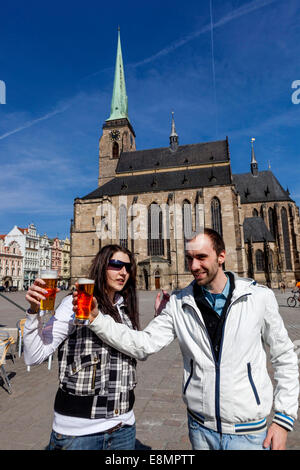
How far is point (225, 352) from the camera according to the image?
153cm

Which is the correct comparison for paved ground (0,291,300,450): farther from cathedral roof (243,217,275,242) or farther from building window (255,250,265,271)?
cathedral roof (243,217,275,242)

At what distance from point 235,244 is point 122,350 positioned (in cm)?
3308

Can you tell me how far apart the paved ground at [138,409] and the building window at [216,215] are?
97.8 ft

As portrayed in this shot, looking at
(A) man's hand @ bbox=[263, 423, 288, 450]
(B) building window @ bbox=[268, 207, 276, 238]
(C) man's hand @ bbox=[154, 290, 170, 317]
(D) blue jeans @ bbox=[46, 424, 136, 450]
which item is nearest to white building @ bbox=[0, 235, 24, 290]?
(B) building window @ bbox=[268, 207, 276, 238]

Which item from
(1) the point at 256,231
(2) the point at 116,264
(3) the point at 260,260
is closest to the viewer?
(2) the point at 116,264

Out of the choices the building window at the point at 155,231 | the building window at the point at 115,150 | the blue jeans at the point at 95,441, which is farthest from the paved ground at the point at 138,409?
the building window at the point at 115,150

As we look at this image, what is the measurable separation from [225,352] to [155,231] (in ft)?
113

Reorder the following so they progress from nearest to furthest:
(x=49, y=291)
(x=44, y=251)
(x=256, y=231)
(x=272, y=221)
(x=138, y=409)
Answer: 1. (x=49, y=291)
2. (x=138, y=409)
3. (x=256, y=231)
4. (x=272, y=221)
5. (x=44, y=251)

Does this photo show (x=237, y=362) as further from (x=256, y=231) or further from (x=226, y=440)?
(x=256, y=231)

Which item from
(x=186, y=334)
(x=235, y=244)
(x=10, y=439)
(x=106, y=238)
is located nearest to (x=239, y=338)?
(x=186, y=334)

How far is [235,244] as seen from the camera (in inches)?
1305

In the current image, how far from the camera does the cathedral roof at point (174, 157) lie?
1593 inches

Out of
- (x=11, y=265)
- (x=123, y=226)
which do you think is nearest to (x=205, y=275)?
(x=123, y=226)

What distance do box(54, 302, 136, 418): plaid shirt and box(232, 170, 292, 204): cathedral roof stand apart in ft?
148
